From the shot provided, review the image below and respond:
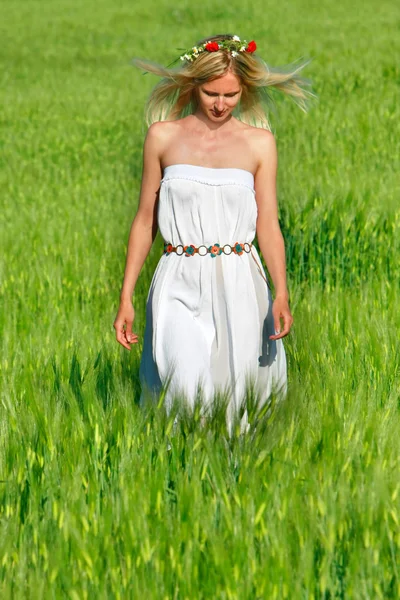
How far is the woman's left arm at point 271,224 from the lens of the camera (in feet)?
11.0

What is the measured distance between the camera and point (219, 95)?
3256mm

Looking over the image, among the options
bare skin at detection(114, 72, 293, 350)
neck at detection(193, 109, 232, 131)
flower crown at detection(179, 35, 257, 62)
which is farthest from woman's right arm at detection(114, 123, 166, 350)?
flower crown at detection(179, 35, 257, 62)

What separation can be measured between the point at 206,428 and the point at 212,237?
680mm

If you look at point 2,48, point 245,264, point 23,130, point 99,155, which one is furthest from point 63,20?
point 245,264

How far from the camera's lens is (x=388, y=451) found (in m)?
2.84

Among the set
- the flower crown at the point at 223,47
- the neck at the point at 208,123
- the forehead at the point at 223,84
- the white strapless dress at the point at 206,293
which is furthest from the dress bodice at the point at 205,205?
the flower crown at the point at 223,47

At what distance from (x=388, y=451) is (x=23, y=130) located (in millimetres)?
11661

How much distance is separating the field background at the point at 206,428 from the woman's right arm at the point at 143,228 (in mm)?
246

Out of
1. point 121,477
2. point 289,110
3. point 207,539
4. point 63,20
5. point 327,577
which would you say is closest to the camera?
point 327,577

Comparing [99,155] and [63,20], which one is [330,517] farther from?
[63,20]

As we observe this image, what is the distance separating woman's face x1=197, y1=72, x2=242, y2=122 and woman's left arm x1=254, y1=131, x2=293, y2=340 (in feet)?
0.58

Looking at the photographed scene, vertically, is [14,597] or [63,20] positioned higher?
[63,20]

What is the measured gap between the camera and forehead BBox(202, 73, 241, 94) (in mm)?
3250

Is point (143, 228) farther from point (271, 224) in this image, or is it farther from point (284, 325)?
point (284, 325)
